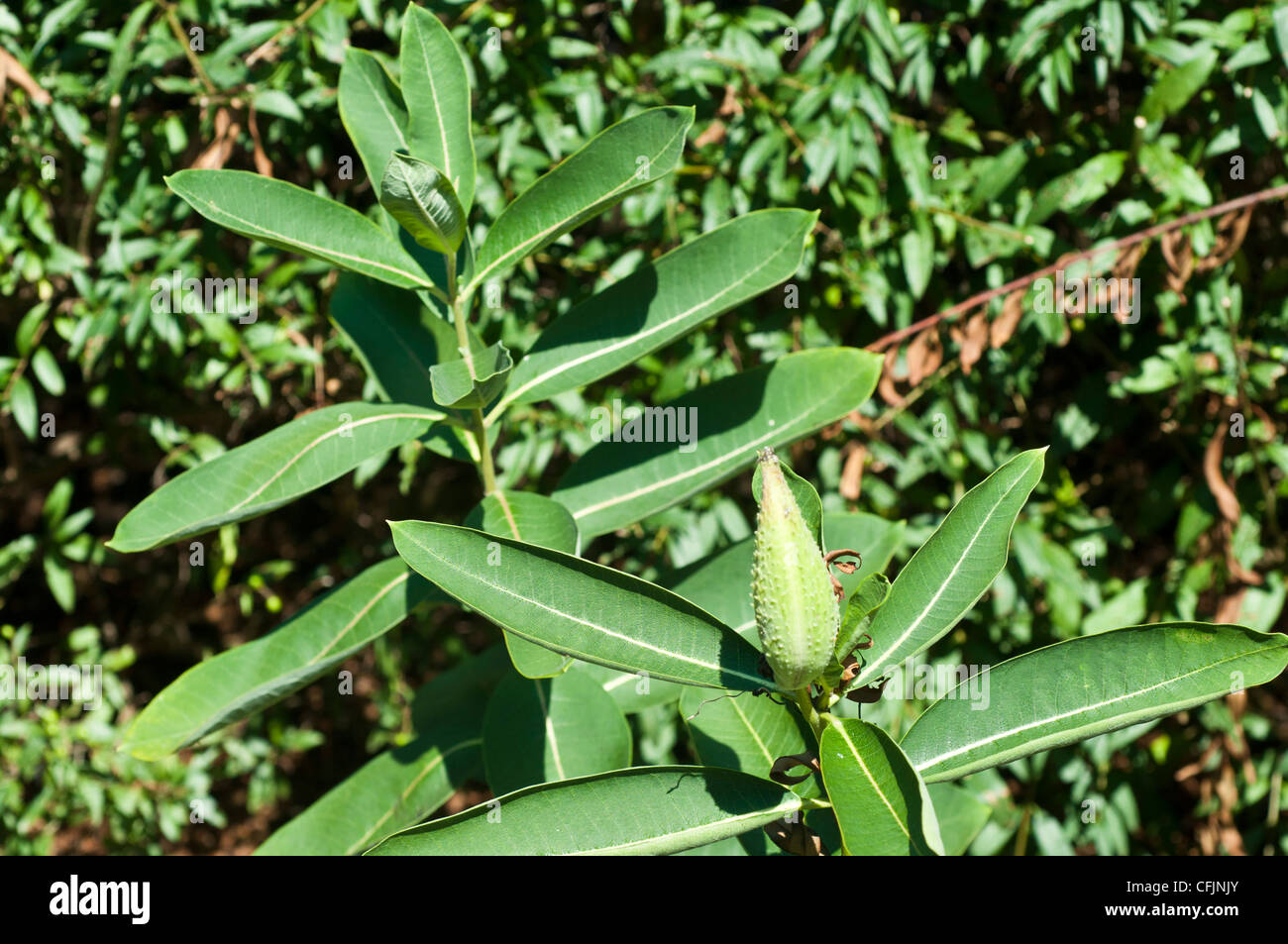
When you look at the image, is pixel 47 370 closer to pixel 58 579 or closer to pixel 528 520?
pixel 58 579

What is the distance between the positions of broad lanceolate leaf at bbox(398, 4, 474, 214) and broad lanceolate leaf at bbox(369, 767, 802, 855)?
2.49 feet

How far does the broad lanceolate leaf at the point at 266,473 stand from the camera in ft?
4.00

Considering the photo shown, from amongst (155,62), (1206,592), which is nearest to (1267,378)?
(1206,592)

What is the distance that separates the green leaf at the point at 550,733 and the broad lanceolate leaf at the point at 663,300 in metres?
0.41

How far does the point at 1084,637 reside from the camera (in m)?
1.00

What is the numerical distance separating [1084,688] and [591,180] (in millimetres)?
800

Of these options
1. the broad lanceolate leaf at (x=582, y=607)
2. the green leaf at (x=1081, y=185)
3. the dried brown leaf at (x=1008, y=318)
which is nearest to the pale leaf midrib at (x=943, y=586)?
the broad lanceolate leaf at (x=582, y=607)

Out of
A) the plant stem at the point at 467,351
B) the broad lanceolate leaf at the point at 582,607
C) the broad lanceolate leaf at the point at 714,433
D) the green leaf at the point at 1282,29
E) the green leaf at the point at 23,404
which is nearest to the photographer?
the broad lanceolate leaf at the point at 582,607

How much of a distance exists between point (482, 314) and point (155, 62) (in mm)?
829

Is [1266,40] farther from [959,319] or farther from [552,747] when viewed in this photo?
[552,747]

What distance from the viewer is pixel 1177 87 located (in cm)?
197

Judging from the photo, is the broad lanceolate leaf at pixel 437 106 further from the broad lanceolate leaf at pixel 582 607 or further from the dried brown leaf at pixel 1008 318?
the dried brown leaf at pixel 1008 318

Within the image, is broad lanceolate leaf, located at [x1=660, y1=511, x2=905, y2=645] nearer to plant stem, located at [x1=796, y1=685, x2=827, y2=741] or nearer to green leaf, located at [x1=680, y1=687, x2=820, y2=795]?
green leaf, located at [x1=680, y1=687, x2=820, y2=795]

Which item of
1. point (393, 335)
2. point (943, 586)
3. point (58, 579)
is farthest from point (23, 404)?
point (943, 586)
